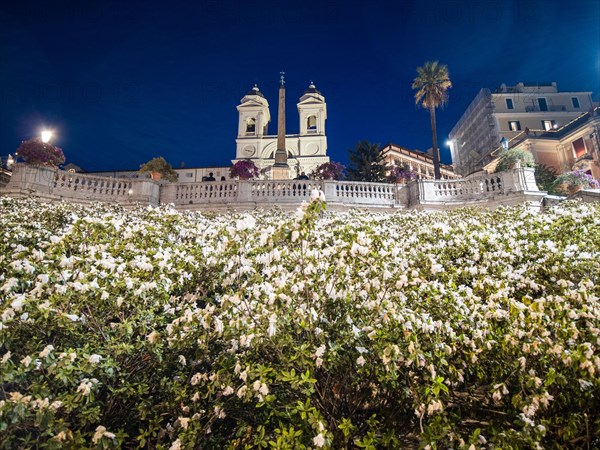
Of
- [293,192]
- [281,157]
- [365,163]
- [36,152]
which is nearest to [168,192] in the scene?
[293,192]

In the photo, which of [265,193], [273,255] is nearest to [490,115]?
[265,193]

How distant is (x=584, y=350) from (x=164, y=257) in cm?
420

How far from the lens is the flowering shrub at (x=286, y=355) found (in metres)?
2.68

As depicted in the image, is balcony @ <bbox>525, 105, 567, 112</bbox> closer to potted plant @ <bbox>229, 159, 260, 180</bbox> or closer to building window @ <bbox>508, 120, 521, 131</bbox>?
building window @ <bbox>508, 120, 521, 131</bbox>

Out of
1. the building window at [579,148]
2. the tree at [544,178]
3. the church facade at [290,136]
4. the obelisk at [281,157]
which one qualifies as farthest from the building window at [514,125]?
the obelisk at [281,157]

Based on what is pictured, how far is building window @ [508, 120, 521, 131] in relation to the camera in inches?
2216

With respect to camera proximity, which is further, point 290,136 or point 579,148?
point 290,136

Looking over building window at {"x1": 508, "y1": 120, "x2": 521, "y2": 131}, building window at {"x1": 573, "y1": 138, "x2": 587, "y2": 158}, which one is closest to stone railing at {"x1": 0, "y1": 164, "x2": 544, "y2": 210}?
building window at {"x1": 573, "y1": 138, "x2": 587, "y2": 158}

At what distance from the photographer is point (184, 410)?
310cm

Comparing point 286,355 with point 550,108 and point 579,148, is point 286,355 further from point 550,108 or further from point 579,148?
point 550,108

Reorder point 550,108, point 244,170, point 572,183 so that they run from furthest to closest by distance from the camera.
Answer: point 550,108 → point 244,170 → point 572,183

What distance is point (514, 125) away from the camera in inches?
2227

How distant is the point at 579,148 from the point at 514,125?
53.0 feet

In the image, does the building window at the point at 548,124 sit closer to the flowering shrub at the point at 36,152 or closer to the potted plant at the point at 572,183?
the potted plant at the point at 572,183
